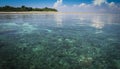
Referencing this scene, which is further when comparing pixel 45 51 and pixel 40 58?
pixel 45 51

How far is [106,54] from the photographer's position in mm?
7402

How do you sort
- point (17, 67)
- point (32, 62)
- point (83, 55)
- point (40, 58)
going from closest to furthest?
point (17, 67), point (32, 62), point (40, 58), point (83, 55)

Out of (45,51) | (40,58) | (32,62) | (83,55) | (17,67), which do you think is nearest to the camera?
(17,67)

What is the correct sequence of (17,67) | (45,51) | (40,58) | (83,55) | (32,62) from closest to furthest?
(17,67)
(32,62)
(40,58)
(83,55)
(45,51)

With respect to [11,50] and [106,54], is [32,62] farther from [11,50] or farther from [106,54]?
[106,54]

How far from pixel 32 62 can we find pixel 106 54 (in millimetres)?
3892

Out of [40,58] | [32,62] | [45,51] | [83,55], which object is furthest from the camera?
[45,51]

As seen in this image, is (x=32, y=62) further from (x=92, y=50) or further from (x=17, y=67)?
(x=92, y=50)

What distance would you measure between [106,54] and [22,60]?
4.32 m

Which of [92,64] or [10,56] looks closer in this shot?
[92,64]

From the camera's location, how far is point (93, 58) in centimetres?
680

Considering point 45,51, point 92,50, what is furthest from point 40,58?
point 92,50

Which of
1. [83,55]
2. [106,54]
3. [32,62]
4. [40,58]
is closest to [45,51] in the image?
[40,58]

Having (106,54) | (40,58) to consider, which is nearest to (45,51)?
(40,58)
